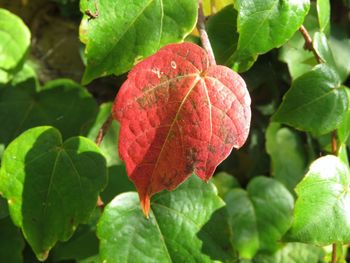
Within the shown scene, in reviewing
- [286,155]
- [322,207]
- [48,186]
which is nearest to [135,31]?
[48,186]

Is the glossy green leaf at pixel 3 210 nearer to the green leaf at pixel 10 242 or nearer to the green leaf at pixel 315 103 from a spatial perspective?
the green leaf at pixel 10 242

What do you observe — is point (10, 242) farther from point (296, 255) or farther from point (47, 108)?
point (296, 255)

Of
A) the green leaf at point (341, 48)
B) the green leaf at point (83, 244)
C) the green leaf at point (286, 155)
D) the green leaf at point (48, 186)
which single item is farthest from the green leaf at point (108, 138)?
the green leaf at point (341, 48)

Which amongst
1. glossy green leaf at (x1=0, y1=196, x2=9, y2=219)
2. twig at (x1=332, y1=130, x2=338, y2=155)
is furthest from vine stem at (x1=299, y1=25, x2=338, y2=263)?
glossy green leaf at (x1=0, y1=196, x2=9, y2=219)

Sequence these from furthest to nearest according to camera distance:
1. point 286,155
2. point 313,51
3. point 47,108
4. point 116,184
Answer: point 286,155 < point 47,108 < point 116,184 < point 313,51

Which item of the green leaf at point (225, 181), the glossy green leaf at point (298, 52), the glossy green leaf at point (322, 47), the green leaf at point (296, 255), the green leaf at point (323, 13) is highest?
the green leaf at point (323, 13)

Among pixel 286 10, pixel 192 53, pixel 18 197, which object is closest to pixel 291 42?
pixel 286 10

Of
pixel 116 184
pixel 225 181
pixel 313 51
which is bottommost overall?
pixel 225 181
